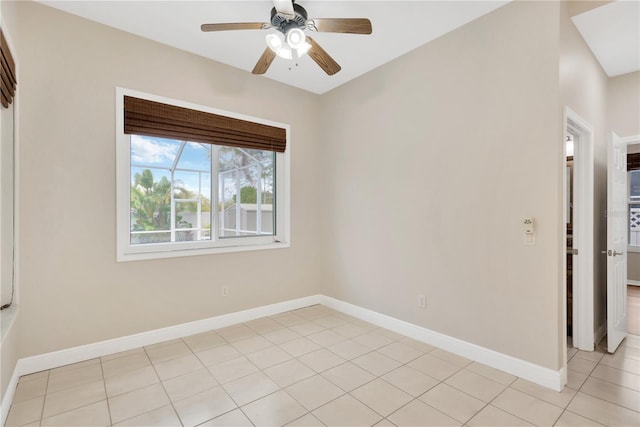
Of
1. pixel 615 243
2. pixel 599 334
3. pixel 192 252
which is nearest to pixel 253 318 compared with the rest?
pixel 192 252

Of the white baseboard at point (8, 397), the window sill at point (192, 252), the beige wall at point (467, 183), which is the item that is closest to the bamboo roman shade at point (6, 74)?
the window sill at point (192, 252)

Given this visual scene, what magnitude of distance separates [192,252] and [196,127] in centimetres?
129

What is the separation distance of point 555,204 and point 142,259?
135 inches

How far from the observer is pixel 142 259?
113 inches

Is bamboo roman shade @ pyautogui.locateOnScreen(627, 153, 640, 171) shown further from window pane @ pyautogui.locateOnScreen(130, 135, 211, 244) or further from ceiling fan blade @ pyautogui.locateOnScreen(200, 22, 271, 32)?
window pane @ pyautogui.locateOnScreen(130, 135, 211, 244)

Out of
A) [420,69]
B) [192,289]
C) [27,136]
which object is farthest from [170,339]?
[420,69]

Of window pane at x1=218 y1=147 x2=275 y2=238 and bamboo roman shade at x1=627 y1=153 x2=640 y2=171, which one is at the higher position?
bamboo roman shade at x1=627 y1=153 x2=640 y2=171

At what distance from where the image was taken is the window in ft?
18.4

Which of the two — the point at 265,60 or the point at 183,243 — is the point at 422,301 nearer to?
the point at 183,243

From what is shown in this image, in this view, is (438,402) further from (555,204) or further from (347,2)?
(347,2)

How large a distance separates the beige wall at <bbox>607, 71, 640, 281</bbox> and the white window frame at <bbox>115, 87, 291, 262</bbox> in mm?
3665

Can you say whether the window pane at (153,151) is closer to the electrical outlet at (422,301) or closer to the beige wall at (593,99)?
the electrical outlet at (422,301)

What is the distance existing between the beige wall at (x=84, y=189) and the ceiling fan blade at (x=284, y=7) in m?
1.55

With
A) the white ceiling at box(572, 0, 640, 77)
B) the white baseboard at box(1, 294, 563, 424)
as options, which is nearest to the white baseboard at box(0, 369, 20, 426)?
the white baseboard at box(1, 294, 563, 424)
